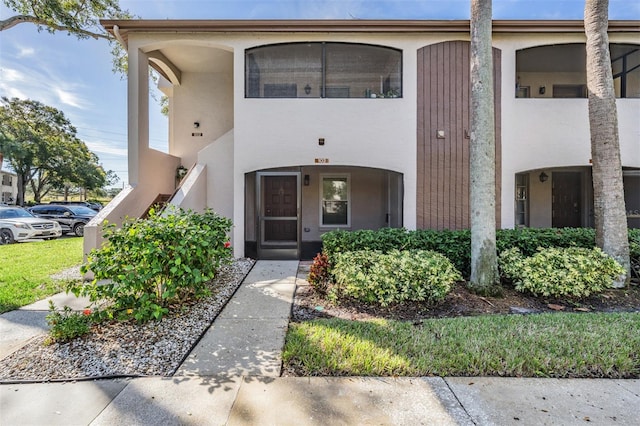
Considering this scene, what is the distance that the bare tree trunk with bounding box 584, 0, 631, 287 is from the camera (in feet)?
18.1

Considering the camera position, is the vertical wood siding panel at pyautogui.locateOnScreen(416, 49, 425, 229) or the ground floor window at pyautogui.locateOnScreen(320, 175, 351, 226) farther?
the ground floor window at pyautogui.locateOnScreen(320, 175, 351, 226)

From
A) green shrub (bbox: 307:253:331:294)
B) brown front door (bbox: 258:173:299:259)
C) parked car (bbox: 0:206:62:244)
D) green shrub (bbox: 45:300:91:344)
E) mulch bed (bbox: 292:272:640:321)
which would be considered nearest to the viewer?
green shrub (bbox: 45:300:91:344)

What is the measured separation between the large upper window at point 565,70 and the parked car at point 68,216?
19.1 metres

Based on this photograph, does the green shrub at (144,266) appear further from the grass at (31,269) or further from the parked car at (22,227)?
the parked car at (22,227)

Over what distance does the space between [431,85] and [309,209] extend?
16.6ft

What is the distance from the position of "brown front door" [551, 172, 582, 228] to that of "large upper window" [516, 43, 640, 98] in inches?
103

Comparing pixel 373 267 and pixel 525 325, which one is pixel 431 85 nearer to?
pixel 373 267

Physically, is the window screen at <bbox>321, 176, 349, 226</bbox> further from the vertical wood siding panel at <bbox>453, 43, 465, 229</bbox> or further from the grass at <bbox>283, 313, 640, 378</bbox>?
the grass at <bbox>283, 313, 640, 378</bbox>

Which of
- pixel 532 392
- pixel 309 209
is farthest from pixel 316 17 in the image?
pixel 532 392

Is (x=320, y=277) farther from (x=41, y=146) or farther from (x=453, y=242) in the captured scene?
(x=41, y=146)

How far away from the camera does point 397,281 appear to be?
186 inches

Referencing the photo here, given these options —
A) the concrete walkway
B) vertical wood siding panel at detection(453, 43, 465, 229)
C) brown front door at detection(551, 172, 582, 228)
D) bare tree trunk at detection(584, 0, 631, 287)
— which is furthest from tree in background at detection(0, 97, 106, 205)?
brown front door at detection(551, 172, 582, 228)

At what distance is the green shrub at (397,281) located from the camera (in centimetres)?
464

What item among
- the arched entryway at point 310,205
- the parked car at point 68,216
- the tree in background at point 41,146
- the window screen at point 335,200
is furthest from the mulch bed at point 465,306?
the tree in background at point 41,146
